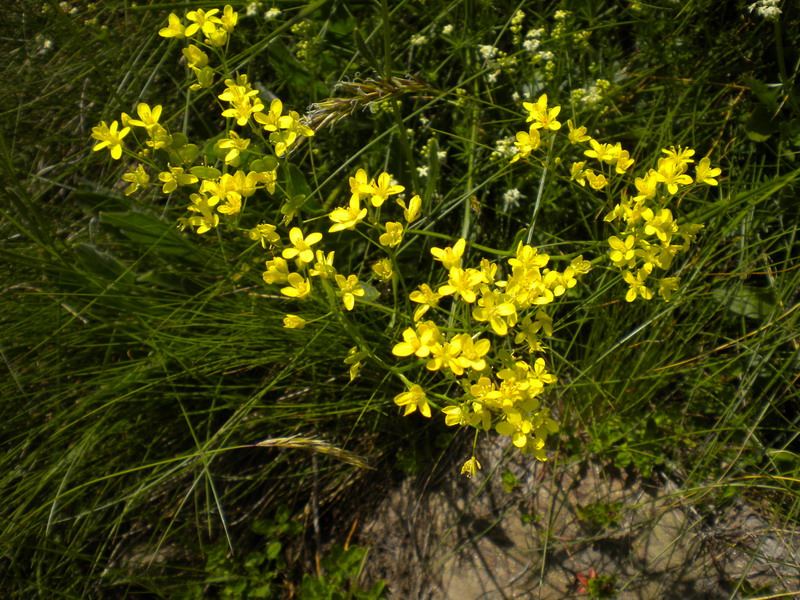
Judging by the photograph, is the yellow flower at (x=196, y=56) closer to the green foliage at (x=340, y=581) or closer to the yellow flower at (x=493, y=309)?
the yellow flower at (x=493, y=309)

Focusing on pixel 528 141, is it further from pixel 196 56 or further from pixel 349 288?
pixel 196 56

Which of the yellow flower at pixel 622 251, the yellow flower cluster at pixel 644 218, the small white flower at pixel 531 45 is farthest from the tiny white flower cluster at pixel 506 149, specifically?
the yellow flower at pixel 622 251

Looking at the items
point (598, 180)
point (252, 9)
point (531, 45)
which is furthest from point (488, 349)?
point (252, 9)

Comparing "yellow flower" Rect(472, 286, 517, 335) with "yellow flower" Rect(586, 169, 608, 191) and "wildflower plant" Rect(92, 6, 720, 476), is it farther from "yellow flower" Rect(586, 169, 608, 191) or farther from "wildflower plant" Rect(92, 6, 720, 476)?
"yellow flower" Rect(586, 169, 608, 191)

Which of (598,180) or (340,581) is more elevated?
(598,180)

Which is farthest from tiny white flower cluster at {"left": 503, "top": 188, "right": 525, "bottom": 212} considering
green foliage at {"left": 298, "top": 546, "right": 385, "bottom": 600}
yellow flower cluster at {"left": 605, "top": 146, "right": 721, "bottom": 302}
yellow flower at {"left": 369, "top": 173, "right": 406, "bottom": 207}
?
green foliage at {"left": 298, "top": 546, "right": 385, "bottom": 600}

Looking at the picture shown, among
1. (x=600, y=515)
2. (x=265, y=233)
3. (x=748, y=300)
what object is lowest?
(x=600, y=515)

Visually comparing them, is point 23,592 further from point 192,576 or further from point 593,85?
point 593,85

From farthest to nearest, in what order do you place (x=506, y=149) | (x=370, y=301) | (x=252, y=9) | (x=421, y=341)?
(x=252, y=9)
(x=506, y=149)
(x=370, y=301)
(x=421, y=341)

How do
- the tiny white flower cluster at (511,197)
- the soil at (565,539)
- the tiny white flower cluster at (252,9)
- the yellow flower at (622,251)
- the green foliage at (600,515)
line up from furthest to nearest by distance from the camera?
the tiny white flower cluster at (252,9) < the tiny white flower cluster at (511,197) < the green foliage at (600,515) < the soil at (565,539) < the yellow flower at (622,251)
